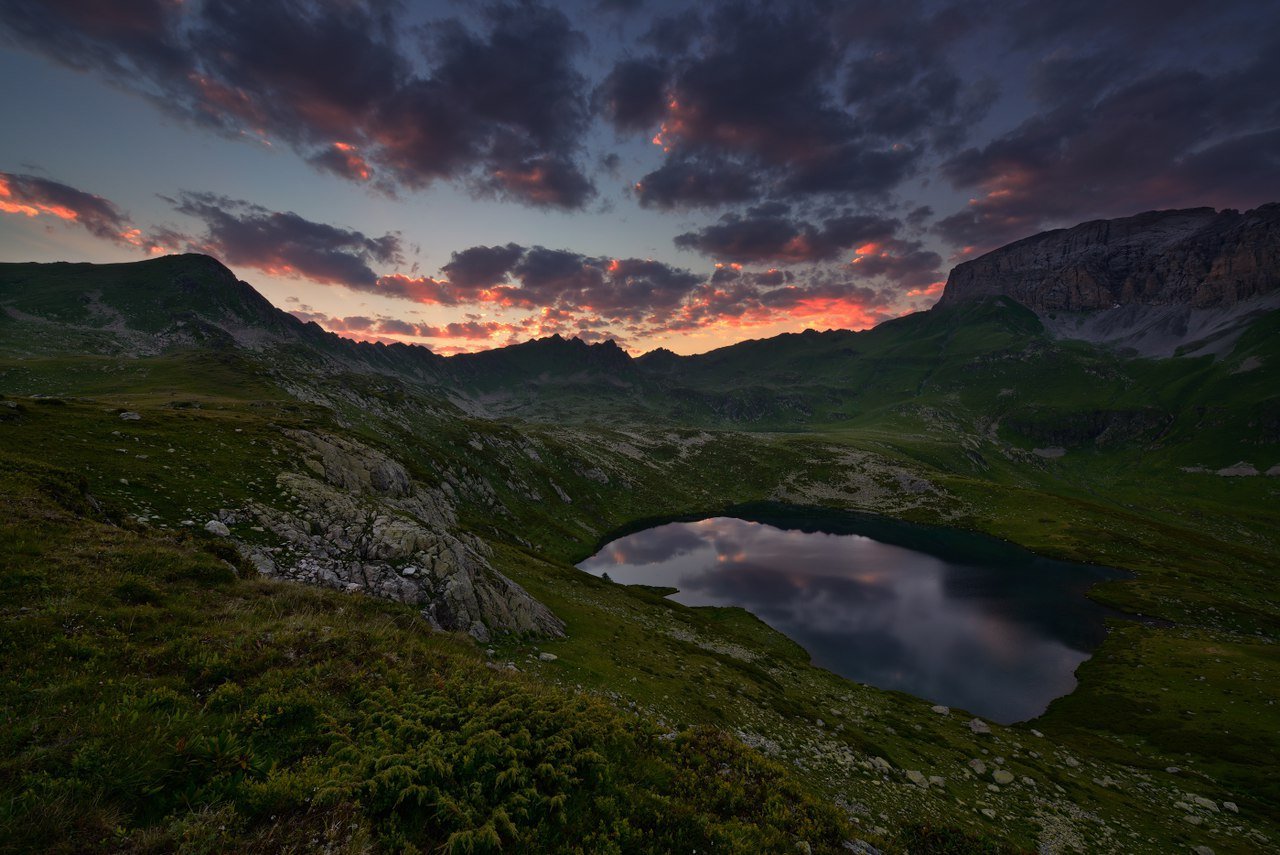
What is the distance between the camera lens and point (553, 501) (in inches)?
4732

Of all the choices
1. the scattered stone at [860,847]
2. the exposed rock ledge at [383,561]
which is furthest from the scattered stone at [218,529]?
the scattered stone at [860,847]

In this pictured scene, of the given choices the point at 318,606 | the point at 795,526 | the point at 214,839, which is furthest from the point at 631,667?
the point at 795,526

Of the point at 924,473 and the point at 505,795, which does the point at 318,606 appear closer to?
the point at 505,795

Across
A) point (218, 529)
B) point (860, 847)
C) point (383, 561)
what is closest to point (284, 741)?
point (860, 847)

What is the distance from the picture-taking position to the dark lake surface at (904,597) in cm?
5291

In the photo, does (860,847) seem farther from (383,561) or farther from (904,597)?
(904,597)

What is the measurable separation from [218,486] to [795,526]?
127 metres

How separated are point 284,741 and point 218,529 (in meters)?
20.0

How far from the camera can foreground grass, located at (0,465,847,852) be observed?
7.30 metres

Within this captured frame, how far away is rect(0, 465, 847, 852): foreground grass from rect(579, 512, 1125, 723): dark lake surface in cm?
5015

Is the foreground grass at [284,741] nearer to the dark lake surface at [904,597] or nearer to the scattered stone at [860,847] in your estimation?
the scattered stone at [860,847]

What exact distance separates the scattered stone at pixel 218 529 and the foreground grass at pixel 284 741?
7.09 m

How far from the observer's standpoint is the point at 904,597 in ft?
253

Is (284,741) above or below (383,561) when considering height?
above
